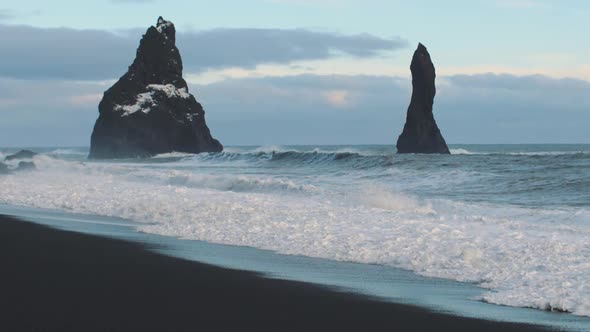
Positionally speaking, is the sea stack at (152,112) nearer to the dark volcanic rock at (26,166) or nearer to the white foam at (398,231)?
the dark volcanic rock at (26,166)

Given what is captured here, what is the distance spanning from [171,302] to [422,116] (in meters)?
89.2

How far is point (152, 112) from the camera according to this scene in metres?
104

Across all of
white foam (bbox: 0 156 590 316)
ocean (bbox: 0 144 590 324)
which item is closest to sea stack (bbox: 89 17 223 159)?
ocean (bbox: 0 144 590 324)

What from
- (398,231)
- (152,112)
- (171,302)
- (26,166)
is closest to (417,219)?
A: (398,231)

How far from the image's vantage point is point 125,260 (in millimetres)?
11250

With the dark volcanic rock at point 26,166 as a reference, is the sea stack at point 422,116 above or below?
above

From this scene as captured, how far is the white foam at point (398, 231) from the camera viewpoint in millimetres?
10305

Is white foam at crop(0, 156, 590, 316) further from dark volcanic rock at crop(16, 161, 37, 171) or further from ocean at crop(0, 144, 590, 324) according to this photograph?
dark volcanic rock at crop(16, 161, 37, 171)

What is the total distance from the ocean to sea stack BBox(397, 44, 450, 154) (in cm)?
5745

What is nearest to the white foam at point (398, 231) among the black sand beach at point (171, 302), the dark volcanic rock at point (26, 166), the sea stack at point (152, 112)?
the black sand beach at point (171, 302)

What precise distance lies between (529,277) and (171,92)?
100 metres

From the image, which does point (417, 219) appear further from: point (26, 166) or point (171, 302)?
point (26, 166)

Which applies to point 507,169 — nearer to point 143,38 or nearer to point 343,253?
point 343,253

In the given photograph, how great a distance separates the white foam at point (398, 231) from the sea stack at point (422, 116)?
226 ft
